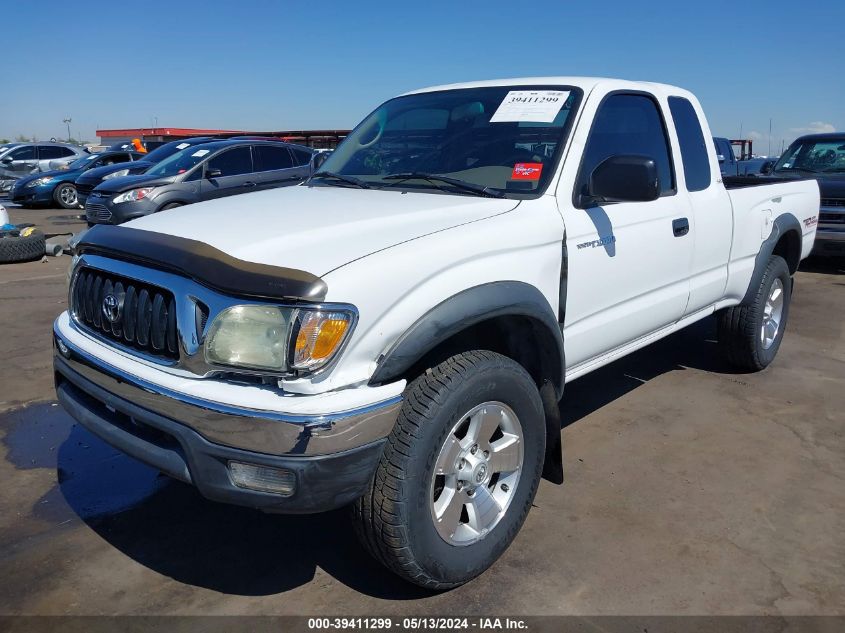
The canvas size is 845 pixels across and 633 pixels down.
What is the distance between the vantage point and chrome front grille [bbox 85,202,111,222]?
10227 mm

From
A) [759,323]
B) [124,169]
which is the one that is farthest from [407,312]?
[124,169]

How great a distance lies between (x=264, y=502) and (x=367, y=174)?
80.9 inches

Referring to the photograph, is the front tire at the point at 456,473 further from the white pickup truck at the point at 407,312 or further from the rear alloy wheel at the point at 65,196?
the rear alloy wheel at the point at 65,196

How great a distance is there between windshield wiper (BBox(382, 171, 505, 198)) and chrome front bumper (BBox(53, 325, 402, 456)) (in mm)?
1231

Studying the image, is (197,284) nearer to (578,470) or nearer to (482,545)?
(482,545)

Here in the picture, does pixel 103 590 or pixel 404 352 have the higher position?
pixel 404 352

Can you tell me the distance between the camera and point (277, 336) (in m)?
2.24

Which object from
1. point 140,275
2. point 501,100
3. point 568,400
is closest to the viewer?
point 140,275

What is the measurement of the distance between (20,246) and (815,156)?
36.0 feet

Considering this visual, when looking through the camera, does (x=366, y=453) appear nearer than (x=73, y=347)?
Yes

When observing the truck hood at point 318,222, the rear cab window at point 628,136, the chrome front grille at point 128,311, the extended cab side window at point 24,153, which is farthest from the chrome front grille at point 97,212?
the extended cab side window at point 24,153

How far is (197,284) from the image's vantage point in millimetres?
2350

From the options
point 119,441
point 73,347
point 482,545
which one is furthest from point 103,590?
point 482,545

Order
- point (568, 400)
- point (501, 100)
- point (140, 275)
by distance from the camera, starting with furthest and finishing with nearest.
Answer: point (568, 400), point (501, 100), point (140, 275)
